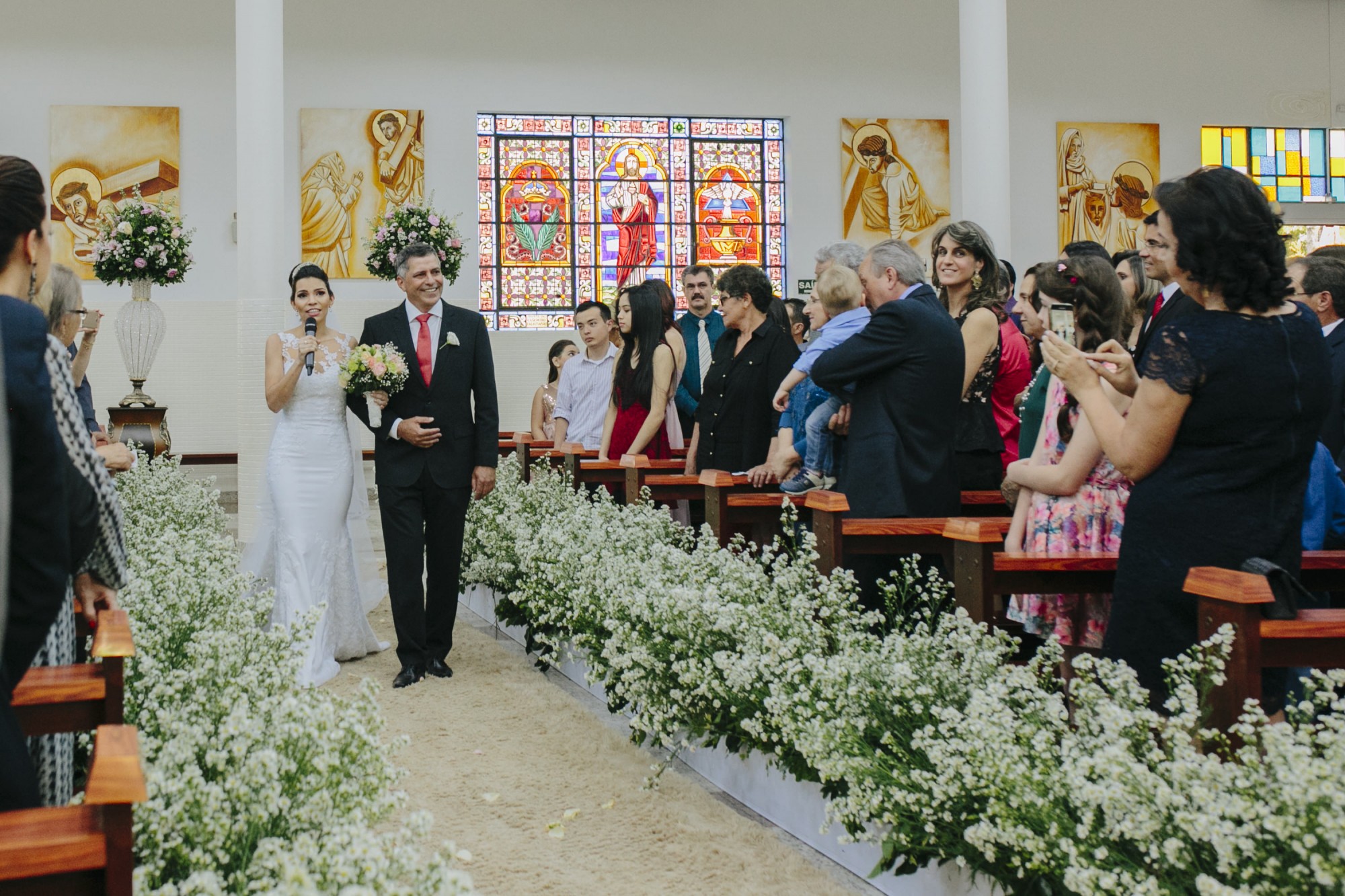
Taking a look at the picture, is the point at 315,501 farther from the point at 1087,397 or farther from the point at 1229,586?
the point at 1229,586

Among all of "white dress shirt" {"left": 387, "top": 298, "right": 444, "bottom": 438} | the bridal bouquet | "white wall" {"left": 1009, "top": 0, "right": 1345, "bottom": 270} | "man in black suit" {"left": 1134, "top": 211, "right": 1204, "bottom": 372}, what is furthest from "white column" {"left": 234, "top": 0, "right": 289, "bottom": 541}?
"white wall" {"left": 1009, "top": 0, "right": 1345, "bottom": 270}

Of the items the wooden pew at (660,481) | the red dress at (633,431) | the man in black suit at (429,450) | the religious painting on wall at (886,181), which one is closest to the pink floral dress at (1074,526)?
the wooden pew at (660,481)

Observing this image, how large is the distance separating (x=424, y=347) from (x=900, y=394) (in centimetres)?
279

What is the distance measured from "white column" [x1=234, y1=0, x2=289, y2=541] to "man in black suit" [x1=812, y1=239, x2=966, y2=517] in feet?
24.6

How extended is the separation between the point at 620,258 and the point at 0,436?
47.7 feet

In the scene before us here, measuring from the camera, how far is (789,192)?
15.8 m

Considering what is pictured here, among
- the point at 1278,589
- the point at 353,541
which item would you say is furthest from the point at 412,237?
the point at 1278,589

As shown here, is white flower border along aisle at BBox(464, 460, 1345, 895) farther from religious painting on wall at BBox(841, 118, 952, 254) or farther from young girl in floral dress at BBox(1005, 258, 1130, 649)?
religious painting on wall at BBox(841, 118, 952, 254)

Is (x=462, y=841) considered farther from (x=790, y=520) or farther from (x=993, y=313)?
(x=993, y=313)

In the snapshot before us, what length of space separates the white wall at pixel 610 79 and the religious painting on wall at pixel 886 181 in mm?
180

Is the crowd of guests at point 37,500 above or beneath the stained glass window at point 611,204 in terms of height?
beneath

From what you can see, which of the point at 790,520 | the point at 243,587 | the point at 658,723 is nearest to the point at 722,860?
the point at 658,723

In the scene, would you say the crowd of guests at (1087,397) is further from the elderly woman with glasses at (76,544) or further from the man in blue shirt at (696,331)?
the elderly woman with glasses at (76,544)

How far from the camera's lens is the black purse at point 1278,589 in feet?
8.39
